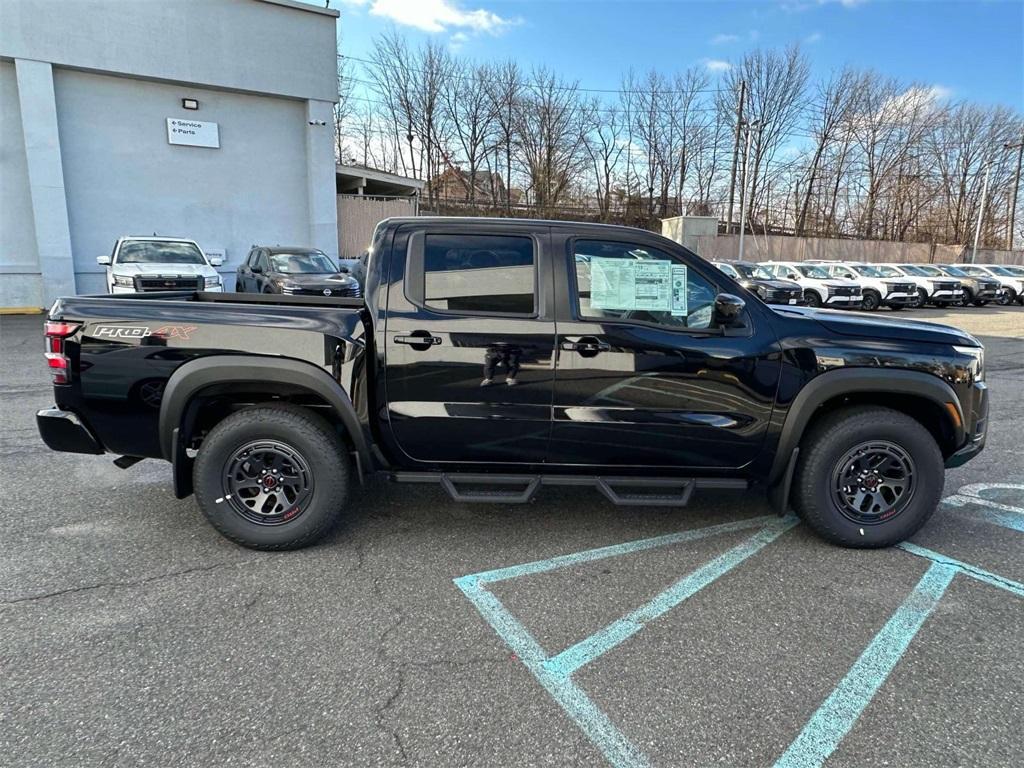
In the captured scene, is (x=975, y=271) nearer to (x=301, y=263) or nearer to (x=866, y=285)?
(x=866, y=285)

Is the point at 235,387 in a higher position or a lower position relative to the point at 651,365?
lower

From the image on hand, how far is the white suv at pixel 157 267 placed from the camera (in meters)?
11.3

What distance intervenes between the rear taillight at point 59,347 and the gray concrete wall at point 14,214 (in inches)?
611

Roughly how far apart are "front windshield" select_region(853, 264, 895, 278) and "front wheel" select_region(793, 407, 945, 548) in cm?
2107

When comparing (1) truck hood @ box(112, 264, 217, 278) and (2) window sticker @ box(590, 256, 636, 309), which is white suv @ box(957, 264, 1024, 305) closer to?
(2) window sticker @ box(590, 256, 636, 309)

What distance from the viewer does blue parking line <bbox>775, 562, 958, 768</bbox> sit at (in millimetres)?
2064

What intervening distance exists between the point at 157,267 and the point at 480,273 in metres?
11.0

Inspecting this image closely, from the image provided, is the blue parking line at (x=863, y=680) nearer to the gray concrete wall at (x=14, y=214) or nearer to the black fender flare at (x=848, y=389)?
the black fender flare at (x=848, y=389)

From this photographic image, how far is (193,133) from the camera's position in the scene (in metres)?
15.9

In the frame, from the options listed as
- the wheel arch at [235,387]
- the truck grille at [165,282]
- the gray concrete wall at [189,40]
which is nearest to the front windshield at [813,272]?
the gray concrete wall at [189,40]

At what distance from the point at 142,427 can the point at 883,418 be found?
4.18m

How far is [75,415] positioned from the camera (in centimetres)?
333

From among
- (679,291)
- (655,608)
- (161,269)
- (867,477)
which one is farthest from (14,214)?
(867,477)

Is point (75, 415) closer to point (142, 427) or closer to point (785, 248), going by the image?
point (142, 427)
